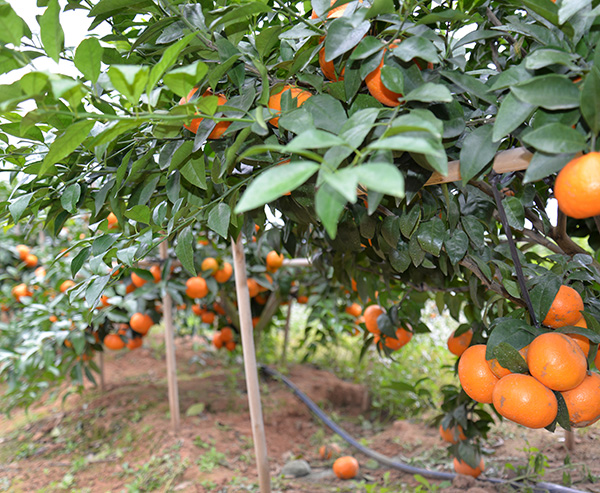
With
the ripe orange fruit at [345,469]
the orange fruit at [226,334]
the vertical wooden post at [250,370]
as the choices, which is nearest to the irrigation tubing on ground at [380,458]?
the ripe orange fruit at [345,469]

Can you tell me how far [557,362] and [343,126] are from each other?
0.34 meters

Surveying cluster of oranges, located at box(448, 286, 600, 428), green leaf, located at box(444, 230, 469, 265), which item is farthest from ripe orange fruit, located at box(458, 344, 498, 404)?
green leaf, located at box(444, 230, 469, 265)

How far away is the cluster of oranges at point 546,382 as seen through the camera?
0.51 meters

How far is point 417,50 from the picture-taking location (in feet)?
1.39

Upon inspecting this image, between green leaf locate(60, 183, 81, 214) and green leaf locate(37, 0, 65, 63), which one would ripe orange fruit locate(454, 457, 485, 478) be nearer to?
green leaf locate(60, 183, 81, 214)

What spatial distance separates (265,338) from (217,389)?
0.68 meters

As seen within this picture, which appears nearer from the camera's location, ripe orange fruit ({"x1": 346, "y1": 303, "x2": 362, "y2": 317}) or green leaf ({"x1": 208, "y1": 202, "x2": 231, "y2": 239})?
green leaf ({"x1": 208, "y1": 202, "x2": 231, "y2": 239})

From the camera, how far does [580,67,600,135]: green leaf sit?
1.21ft

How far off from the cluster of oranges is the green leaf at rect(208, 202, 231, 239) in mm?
369

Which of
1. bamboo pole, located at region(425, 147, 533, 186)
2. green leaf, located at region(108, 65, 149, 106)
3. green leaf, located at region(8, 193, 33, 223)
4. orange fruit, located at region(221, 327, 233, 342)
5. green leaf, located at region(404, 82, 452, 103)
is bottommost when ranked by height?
orange fruit, located at region(221, 327, 233, 342)

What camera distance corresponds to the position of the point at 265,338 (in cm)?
306

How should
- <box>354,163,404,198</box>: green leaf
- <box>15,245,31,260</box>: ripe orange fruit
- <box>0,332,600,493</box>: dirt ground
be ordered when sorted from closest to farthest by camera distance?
<box>354,163,404,198</box>: green leaf → <box>0,332,600,493</box>: dirt ground → <box>15,245,31,260</box>: ripe orange fruit

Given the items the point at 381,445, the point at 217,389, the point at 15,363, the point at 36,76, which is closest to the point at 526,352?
the point at 36,76

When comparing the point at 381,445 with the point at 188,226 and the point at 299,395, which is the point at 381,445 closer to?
the point at 299,395
